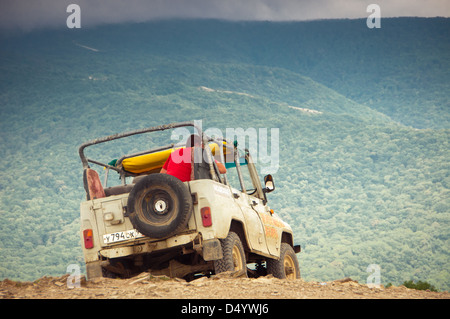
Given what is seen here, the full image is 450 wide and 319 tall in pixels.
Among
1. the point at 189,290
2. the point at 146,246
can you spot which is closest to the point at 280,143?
the point at 146,246

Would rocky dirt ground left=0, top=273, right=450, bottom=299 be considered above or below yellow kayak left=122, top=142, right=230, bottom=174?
below

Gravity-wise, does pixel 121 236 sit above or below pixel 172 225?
below

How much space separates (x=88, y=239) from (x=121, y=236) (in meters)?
0.51

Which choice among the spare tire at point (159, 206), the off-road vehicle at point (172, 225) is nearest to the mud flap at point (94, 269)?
the off-road vehicle at point (172, 225)

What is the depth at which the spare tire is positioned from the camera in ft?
27.0

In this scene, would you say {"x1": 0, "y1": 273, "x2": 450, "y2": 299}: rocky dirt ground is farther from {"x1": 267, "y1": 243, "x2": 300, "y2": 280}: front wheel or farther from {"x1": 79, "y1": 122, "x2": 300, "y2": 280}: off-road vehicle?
{"x1": 267, "y1": 243, "x2": 300, "y2": 280}: front wheel

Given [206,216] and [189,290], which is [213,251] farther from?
[189,290]

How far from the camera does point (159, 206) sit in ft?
27.3

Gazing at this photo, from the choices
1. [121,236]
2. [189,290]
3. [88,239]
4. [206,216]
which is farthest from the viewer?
[88,239]

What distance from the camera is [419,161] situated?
97812mm

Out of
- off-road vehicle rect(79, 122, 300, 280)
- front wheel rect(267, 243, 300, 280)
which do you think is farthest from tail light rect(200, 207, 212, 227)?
front wheel rect(267, 243, 300, 280)

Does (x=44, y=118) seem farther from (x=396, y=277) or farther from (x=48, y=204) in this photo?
(x=396, y=277)

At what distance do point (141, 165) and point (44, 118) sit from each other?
109m

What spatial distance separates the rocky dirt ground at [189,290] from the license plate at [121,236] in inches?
26.6
